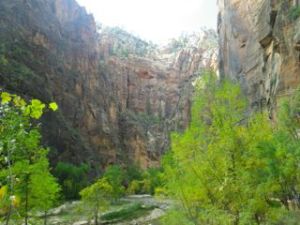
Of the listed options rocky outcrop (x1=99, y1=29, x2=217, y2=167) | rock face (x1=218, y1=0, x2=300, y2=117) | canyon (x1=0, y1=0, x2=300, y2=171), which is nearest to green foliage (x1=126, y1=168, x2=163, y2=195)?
canyon (x1=0, y1=0, x2=300, y2=171)

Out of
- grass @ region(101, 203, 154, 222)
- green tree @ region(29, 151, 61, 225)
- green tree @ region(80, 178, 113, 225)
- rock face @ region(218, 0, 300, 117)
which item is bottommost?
grass @ region(101, 203, 154, 222)

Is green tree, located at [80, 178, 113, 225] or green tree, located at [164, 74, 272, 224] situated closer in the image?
green tree, located at [164, 74, 272, 224]

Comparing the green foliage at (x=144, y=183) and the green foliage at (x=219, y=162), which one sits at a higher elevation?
the green foliage at (x=219, y=162)

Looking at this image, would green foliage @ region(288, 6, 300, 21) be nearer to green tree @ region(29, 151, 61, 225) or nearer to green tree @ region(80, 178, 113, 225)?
green tree @ region(80, 178, 113, 225)

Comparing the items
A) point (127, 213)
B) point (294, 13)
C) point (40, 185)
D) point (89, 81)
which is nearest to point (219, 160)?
point (40, 185)

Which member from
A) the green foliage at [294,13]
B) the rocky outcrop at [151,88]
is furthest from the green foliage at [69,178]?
the rocky outcrop at [151,88]

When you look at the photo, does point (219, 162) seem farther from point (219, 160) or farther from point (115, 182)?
point (115, 182)

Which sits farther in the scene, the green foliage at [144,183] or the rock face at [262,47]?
the green foliage at [144,183]

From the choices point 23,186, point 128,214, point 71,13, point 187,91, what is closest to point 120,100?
point 187,91

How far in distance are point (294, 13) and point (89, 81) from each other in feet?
218

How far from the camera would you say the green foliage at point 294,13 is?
39.9 m

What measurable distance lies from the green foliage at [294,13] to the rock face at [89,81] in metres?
26.3

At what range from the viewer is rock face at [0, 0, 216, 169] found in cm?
7056

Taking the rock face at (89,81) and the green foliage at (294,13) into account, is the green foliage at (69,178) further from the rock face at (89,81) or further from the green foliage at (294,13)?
the green foliage at (294,13)
